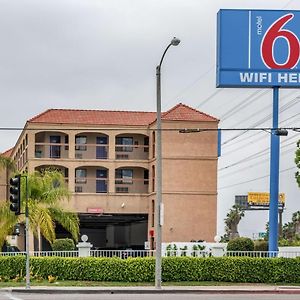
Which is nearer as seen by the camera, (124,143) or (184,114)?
(184,114)

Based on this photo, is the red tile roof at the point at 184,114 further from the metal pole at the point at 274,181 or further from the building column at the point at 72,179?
the metal pole at the point at 274,181

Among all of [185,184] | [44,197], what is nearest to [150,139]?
[185,184]

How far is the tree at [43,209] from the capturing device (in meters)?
38.9

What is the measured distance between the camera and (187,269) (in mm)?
31922

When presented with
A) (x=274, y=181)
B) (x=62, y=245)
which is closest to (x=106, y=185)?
(x=62, y=245)

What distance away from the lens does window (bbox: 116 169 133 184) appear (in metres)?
61.9

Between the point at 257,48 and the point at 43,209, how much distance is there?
46.0ft

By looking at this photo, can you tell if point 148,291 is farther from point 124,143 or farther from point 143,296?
point 124,143

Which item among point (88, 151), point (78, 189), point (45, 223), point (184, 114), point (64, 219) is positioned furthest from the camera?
point (88, 151)

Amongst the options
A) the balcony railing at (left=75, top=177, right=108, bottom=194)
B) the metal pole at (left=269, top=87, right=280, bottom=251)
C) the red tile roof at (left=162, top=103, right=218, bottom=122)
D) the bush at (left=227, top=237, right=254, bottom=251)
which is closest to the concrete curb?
the metal pole at (left=269, top=87, right=280, bottom=251)

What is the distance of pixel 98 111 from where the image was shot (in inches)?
2502

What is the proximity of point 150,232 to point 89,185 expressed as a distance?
254 inches

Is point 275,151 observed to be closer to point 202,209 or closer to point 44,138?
point 202,209

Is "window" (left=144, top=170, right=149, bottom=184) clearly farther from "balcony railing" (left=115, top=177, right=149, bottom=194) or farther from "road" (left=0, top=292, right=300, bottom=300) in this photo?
"road" (left=0, top=292, right=300, bottom=300)
